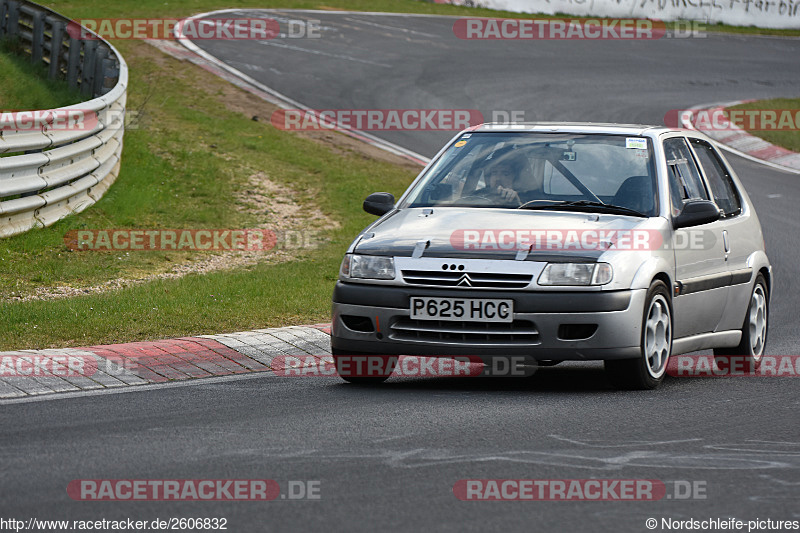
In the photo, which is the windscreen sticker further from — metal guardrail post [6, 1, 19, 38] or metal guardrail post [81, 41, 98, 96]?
metal guardrail post [6, 1, 19, 38]

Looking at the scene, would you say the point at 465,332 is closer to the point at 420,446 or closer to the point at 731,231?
the point at 420,446

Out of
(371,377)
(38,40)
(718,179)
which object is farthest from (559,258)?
(38,40)

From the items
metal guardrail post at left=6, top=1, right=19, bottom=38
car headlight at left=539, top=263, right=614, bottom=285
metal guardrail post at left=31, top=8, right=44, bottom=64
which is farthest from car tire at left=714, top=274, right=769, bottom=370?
metal guardrail post at left=6, top=1, right=19, bottom=38

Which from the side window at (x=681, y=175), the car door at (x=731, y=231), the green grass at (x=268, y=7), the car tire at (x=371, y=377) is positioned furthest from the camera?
the green grass at (x=268, y=7)

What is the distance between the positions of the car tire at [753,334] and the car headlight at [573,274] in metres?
2.31

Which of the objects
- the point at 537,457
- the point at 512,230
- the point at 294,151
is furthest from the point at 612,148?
the point at 294,151

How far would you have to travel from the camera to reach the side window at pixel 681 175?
350 inches

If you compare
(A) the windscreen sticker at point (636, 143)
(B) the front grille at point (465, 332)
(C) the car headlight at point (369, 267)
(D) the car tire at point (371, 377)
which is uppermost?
(A) the windscreen sticker at point (636, 143)

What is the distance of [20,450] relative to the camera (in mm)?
6090

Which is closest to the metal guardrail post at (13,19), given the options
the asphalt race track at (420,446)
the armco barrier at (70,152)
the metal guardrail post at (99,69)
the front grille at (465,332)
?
the armco barrier at (70,152)

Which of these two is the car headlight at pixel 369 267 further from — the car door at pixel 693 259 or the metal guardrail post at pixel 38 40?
the metal guardrail post at pixel 38 40

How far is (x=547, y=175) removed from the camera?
8.79 metres

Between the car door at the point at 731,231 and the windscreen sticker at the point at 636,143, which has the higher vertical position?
the windscreen sticker at the point at 636,143

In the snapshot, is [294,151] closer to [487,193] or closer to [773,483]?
[487,193]
